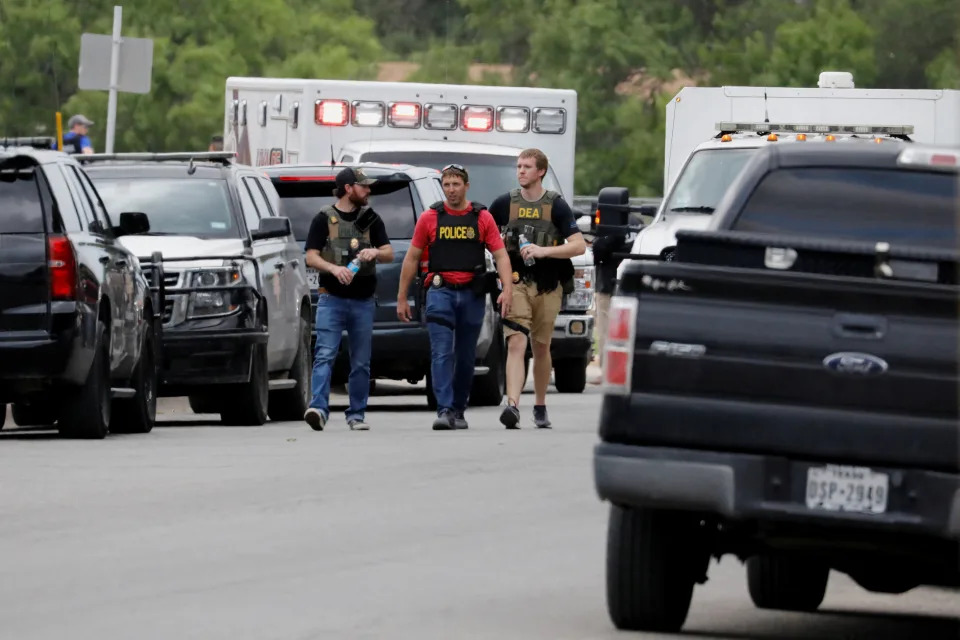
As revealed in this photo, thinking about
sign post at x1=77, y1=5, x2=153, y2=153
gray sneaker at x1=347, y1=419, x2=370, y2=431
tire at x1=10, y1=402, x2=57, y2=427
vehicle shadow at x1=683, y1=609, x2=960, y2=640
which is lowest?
vehicle shadow at x1=683, y1=609, x2=960, y2=640

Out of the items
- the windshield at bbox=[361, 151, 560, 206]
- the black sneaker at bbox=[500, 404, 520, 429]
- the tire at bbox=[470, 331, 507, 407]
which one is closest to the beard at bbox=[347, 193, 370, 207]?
the black sneaker at bbox=[500, 404, 520, 429]

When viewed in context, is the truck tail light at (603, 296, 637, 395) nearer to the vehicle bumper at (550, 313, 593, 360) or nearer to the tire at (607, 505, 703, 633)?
the tire at (607, 505, 703, 633)

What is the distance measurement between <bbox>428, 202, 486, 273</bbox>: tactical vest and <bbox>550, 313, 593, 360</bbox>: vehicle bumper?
20.3 ft

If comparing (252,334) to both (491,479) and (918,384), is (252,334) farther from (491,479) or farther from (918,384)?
(918,384)

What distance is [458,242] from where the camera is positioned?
17203mm

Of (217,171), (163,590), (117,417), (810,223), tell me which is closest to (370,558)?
(163,590)

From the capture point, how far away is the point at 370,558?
10.5 m

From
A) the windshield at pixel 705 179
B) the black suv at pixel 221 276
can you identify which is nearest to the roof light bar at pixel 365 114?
the windshield at pixel 705 179

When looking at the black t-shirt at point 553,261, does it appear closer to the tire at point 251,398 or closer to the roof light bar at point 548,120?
the tire at point 251,398

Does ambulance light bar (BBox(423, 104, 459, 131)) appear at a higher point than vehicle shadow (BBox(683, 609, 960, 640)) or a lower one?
higher

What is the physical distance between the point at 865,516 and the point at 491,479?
5936mm

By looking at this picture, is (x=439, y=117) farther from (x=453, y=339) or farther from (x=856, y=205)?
(x=856, y=205)

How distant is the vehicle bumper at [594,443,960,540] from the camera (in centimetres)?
791

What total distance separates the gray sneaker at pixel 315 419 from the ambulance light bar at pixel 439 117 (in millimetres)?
9265
